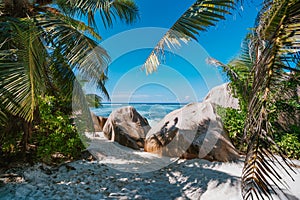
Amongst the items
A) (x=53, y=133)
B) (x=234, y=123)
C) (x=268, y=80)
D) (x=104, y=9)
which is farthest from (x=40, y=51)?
(x=234, y=123)

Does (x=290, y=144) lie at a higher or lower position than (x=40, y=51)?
lower

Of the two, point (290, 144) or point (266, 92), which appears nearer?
point (266, 92)

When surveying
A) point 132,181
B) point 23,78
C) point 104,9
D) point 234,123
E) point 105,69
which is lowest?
Result: point 132,181

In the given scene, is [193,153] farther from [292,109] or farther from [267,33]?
[267,33]

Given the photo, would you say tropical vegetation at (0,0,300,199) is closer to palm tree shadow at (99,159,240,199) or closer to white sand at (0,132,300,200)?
white sand at (0,132,300,200)

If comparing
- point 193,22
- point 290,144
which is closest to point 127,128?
point 193,22

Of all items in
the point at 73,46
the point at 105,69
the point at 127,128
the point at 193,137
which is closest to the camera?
the point at 73,46

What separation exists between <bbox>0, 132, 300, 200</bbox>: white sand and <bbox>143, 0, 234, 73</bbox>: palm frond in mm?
2411

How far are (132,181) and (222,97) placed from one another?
20.4 ft

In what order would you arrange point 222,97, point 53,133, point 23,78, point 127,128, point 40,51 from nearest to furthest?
1. point 23,78
2. point 40,51
3. point 53,133
4. point 127,128
5. point 222,97

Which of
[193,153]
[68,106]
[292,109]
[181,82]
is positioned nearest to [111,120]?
[68,106]

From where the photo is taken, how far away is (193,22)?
3021mm

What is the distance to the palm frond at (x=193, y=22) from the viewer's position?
2723 millimetres

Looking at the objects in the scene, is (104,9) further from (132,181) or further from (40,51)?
(132,181)
